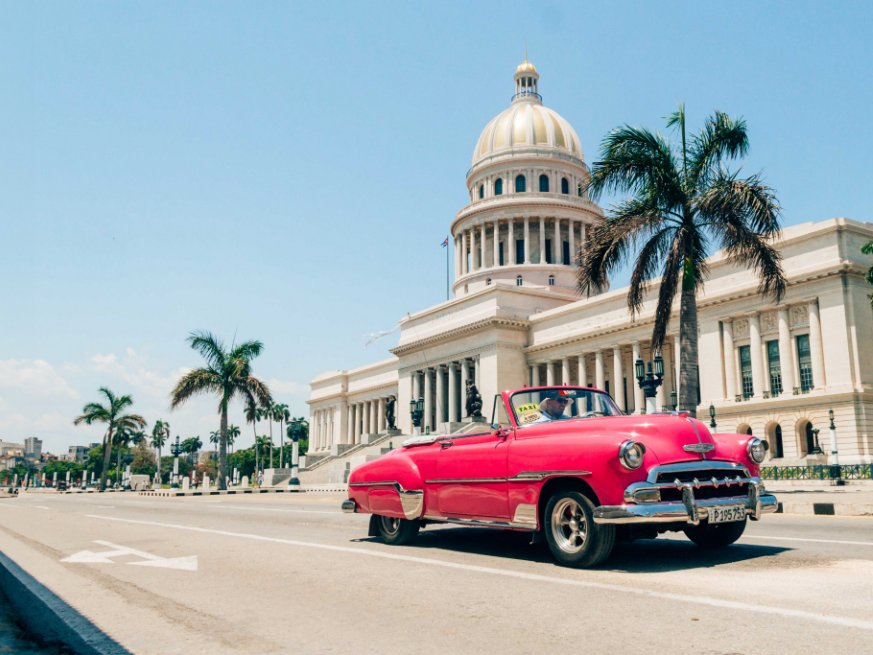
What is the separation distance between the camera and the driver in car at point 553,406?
28.7 ft

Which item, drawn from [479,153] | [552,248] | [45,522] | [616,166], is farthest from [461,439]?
[479,153]

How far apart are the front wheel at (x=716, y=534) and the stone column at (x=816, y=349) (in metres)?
36.9

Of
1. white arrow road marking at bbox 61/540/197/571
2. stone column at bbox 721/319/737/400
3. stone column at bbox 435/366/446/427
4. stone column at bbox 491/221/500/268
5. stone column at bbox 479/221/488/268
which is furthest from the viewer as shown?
stone column at bbox 479/221/488/268

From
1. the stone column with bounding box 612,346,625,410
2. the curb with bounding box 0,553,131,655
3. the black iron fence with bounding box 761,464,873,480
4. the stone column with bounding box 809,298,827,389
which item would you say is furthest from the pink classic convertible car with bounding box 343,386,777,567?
the stone column with bounding box 612,346,625,410

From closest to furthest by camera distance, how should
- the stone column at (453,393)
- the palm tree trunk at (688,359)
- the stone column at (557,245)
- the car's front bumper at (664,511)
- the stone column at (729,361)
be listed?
the car's front bumper at (664,511), the palm tree trunk at (688,359), the stone column at (729,361), the stone column at (453,393), the stone column at (557,245)

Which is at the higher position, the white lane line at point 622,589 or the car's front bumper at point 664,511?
the car's front bumper at point 664,511

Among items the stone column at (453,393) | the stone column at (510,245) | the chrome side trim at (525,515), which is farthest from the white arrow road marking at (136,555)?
the stone column at (510,245)

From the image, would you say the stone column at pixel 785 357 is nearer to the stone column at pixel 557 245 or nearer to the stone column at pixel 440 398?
the stone column at pixel 440 398

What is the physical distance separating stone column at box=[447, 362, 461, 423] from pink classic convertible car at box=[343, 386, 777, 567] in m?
55.5

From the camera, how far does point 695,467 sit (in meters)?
7.27

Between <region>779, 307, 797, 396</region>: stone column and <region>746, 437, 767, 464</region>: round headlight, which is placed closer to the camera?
<region>746, 437, 767, 464</region>: round headlight

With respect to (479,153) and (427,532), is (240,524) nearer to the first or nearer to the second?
(427,532)

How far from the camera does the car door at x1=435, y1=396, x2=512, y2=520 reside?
8.37m

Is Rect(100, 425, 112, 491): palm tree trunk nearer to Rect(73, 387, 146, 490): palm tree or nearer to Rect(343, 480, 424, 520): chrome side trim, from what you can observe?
Rect(73, 387, 146, 490): palm tree
